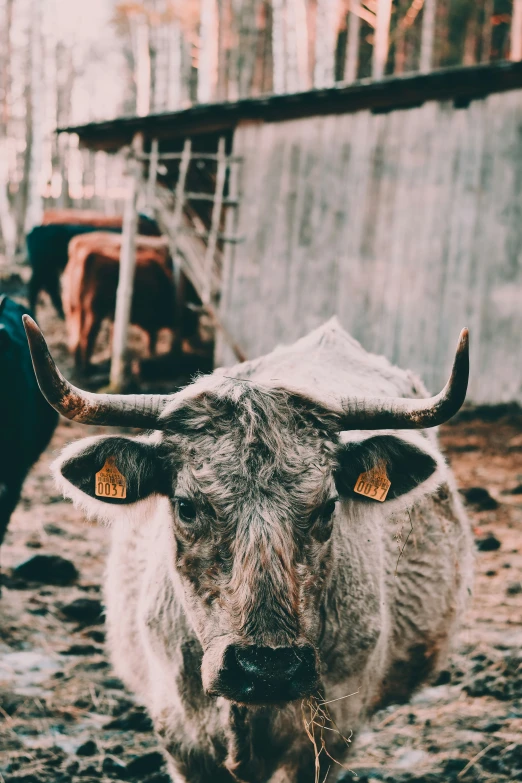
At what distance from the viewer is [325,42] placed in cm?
2322

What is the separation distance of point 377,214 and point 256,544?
849 cm

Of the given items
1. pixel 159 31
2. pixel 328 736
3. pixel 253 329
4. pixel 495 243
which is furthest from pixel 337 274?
pixel 159 31

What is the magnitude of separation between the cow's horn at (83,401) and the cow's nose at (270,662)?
87 cm

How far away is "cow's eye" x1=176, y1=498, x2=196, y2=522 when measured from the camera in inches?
104

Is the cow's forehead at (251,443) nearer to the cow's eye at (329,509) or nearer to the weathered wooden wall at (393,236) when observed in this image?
the cow's eye at (329,509)

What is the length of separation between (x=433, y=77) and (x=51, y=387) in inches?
333

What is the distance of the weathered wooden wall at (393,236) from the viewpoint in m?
9.60

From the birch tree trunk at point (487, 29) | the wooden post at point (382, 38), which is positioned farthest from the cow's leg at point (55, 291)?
the birch tree trunk at point (487, 29)

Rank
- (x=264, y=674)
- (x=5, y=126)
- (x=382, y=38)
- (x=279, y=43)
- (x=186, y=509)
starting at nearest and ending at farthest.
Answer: (x=264, y=674) < (x=186, y=509) < (x=382, y=38) < (x=279, y=43) < (x=5, y=126)

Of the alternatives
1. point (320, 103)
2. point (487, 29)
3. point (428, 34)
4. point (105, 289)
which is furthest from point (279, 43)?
point (105, 289)

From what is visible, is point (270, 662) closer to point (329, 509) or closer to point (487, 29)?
point (329, 509)

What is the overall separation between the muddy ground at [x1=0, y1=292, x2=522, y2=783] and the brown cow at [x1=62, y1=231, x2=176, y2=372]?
17.7 feet

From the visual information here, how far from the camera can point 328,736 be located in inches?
118

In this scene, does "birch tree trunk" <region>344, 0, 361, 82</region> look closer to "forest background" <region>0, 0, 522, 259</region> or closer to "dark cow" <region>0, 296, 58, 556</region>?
"forest background" <region>0, 0, 522, 259</region>
